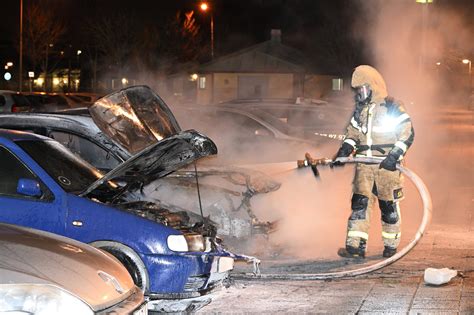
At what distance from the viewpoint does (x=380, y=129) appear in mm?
8664

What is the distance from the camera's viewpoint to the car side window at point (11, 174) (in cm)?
641

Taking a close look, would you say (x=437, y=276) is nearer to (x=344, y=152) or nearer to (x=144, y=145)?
(x=344, y=152)

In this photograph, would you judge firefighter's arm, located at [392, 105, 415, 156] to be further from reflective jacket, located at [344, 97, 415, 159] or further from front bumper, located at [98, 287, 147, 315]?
front bumper, located at [98, 287, 147, 315]

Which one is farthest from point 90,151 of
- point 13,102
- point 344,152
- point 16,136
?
point 13,102

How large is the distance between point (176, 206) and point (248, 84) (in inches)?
1729

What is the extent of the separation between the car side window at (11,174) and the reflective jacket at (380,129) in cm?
363

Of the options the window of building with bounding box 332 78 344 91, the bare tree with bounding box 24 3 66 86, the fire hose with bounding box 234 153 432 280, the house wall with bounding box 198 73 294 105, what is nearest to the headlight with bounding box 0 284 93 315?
the fire hose with bounding box 234 153 432 280

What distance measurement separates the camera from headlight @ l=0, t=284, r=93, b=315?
3947mm

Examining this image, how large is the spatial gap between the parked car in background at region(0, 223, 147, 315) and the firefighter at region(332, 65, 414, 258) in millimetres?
3997

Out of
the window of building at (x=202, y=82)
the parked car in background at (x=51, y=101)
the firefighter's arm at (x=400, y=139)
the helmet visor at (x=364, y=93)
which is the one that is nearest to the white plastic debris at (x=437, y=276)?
the firefighter's arm at (x=400, y=139)

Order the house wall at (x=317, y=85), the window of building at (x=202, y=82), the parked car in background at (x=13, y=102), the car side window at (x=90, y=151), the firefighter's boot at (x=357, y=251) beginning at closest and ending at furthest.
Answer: the firefighter's boot at (x=357, y=251) → the car side window at (x=90, y=151) → the parked car in background at (x=13, y=102) → the house wall at (x=317, y=85) → the window of building at (x=202, y=82)

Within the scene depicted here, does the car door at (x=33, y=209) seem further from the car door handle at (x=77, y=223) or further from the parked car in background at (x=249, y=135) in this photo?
the parked car in background at (x=249, y=135)

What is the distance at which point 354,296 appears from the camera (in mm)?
7031

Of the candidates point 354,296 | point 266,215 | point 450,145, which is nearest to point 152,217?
point 354,296
